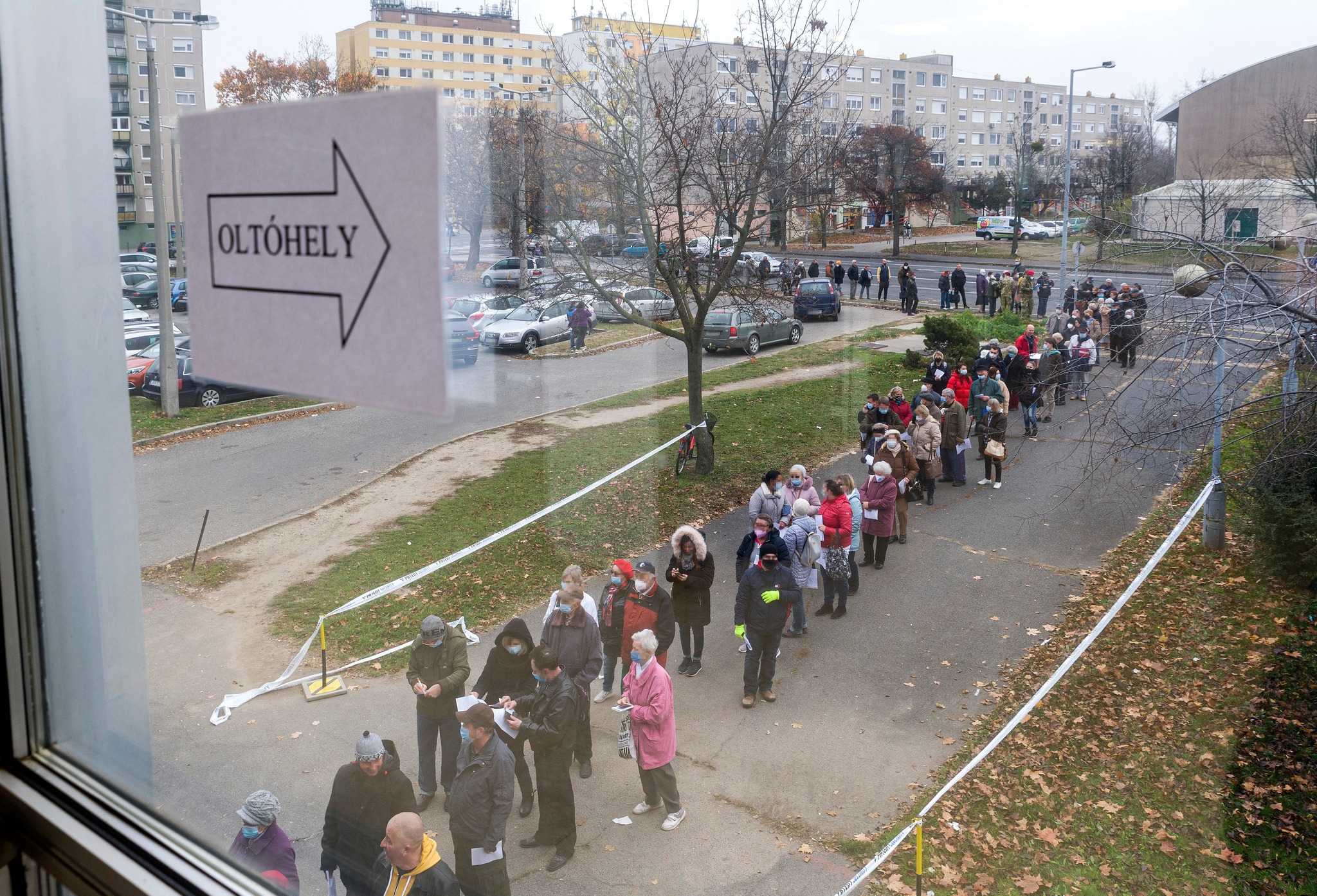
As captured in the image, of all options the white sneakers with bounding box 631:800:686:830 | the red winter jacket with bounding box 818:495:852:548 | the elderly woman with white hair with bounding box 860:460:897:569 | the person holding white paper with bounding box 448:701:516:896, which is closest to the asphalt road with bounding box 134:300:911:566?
the person holding white paper with bounding box 448:701:516:896

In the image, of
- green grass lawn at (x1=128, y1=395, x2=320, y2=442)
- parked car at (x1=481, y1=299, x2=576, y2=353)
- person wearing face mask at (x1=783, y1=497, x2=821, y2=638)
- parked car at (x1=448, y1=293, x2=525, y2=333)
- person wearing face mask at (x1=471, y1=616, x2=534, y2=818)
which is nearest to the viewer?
parked car at (x1=448, y1=293, x2=525, y2=333)

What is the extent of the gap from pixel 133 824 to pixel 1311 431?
488 cm

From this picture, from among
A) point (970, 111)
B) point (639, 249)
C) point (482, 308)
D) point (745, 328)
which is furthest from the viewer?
point (745, 328)

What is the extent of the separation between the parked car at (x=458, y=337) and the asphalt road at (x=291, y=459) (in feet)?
0.06

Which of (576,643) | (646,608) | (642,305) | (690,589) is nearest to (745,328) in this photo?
(642,305)

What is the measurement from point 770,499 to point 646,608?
1899mm

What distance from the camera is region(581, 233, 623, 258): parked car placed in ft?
27.0

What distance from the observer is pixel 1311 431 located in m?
4.48

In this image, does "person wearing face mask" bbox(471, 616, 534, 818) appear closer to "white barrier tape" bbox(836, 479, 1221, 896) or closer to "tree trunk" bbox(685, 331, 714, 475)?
"white barrier tape" bbox(836, 479, 1221, 896)

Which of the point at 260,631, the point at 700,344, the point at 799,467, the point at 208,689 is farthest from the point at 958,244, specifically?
the point at 208,689

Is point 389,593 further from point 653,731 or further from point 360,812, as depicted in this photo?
point 360,812

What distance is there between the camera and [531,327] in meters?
4.21

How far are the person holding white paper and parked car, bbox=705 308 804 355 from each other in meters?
6.80

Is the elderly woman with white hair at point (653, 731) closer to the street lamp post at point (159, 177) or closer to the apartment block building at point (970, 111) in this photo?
the apartment block building at point (970, 111)
